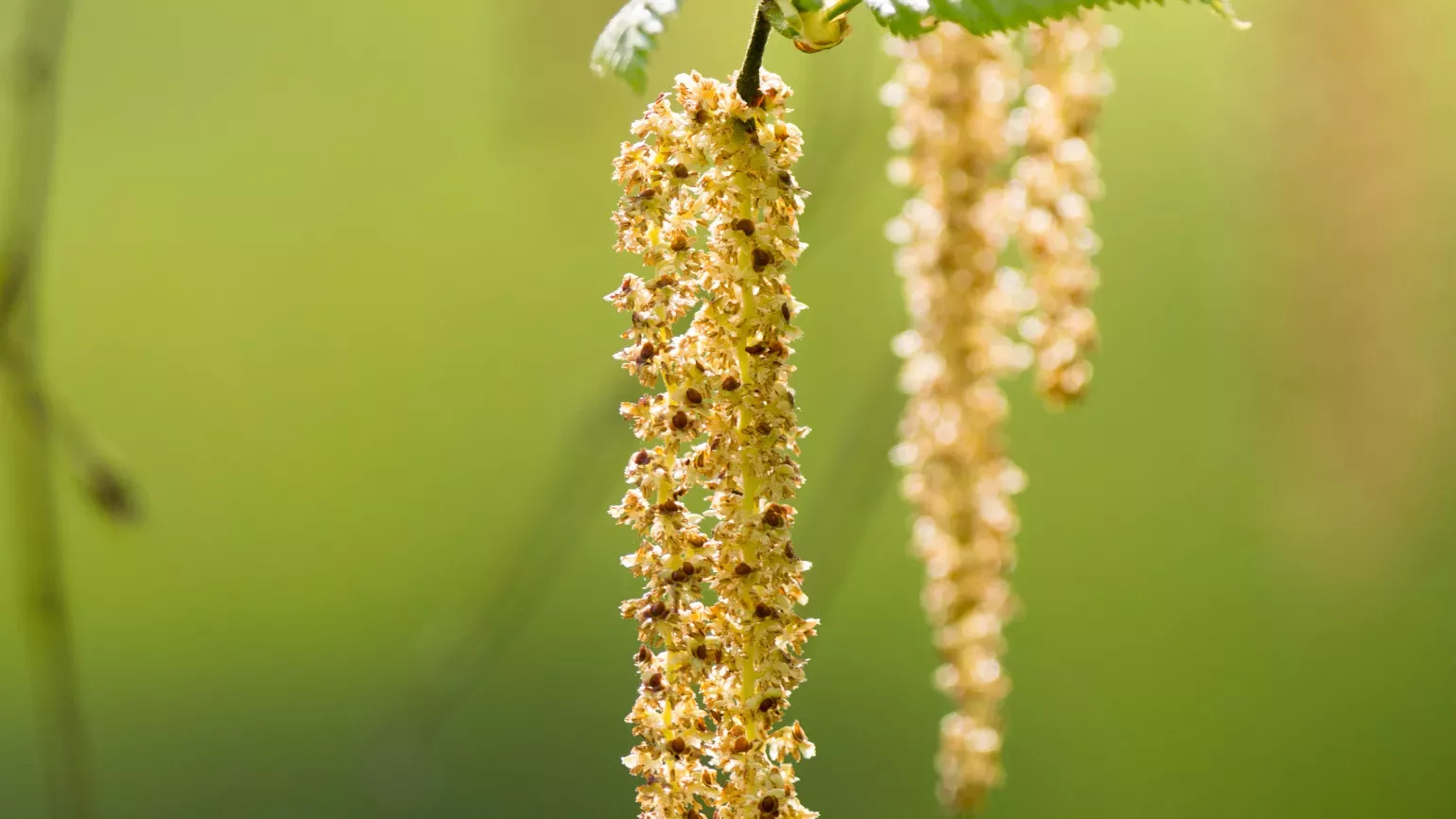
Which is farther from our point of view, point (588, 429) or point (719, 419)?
point (588, 429)

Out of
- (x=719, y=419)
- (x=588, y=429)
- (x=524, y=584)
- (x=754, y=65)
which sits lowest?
(x=719, y=419)

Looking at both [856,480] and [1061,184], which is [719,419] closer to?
[1061,184]

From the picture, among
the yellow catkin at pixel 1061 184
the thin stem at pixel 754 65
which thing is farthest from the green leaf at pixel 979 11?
the yellow catkin at pixel 1061 184

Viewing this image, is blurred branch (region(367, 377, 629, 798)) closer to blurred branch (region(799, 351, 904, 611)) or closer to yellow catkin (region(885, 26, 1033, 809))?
blurred branch (region(799, 351, 904, 611))

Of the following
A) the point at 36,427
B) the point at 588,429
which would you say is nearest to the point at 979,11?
the point at 588,429

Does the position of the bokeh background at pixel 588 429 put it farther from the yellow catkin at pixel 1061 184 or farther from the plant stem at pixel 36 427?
the yellow catkin at pixel 1061 184

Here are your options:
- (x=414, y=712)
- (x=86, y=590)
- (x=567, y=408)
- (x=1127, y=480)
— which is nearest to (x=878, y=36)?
(x=567, y=408)

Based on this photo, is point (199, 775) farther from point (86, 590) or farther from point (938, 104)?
point (938, 104)
